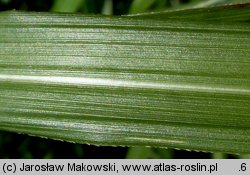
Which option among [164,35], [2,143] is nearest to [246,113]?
[164,35]

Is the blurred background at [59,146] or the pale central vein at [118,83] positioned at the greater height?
the blurred background at [59,146]

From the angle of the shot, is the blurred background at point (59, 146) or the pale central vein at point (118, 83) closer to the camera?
the pale central vein at point (118, 83)

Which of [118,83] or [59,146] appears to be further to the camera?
[59,146]

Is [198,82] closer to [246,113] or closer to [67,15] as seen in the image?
[246,113]

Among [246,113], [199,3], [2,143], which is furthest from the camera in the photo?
[2,143]

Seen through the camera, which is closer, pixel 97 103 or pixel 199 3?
pixel 97 103

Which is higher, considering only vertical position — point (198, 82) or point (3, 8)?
point (3, 8)

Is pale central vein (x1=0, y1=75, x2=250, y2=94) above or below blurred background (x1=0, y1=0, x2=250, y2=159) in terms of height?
below

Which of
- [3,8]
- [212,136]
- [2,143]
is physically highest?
[3,8]

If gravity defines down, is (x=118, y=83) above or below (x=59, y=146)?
below

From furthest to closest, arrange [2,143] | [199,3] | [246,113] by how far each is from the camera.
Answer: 1. [2,143]
2. [199,3]
3. [246,113]

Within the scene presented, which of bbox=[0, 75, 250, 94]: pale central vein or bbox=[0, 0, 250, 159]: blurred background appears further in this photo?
bbox=[0, 0, 250, 159]: blurred background
